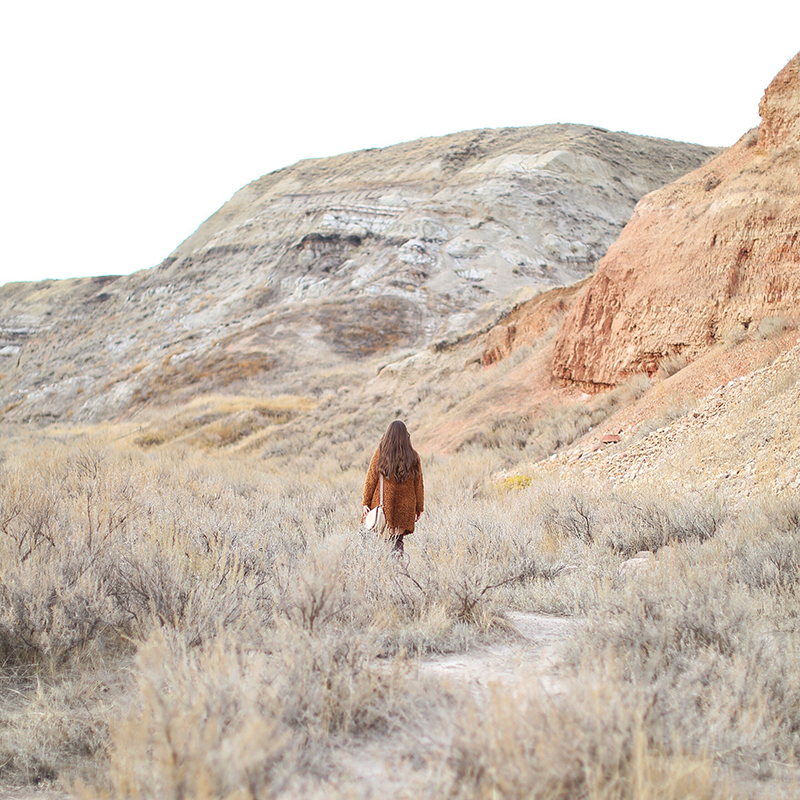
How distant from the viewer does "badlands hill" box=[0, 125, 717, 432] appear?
97.1 feet

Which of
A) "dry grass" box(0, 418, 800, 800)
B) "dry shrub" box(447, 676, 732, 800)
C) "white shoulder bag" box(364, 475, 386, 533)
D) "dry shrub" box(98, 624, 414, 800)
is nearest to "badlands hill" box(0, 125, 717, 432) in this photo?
"white shoulder bag" box(364, 475, 386, 533)

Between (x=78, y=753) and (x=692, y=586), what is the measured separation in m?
3.01

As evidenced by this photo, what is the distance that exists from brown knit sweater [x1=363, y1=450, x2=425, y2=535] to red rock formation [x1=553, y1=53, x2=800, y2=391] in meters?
6.17

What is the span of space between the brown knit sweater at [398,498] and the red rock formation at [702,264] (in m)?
6.17

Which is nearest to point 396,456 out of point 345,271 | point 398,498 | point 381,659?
point 398,498

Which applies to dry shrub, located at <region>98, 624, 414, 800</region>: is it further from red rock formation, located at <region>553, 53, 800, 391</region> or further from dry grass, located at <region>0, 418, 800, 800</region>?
red rock formation, located at <region>553, 53, 800, 391</region>

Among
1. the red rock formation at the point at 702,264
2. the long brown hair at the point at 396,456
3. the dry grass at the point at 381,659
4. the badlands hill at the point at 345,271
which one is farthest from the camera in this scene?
the badlands hill at the point at 345,271

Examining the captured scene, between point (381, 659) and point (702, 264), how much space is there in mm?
9452

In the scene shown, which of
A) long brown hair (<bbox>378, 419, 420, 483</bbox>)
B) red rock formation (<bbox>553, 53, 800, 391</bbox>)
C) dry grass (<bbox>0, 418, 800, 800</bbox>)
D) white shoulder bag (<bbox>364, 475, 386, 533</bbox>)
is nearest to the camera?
dry grass (<bbox>0, 418, 800, 800</bbox>)

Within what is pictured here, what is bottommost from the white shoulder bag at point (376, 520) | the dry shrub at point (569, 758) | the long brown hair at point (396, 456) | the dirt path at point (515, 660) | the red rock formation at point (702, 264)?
the dirt path at point (515, 660)

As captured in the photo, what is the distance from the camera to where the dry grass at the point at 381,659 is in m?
1.73

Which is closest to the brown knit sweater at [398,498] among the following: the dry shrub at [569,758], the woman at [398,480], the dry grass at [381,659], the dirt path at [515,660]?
the woman at [398,480]

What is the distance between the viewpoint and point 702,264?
988cm

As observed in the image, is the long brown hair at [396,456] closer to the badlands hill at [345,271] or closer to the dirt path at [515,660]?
the dirt path at [515,660]
